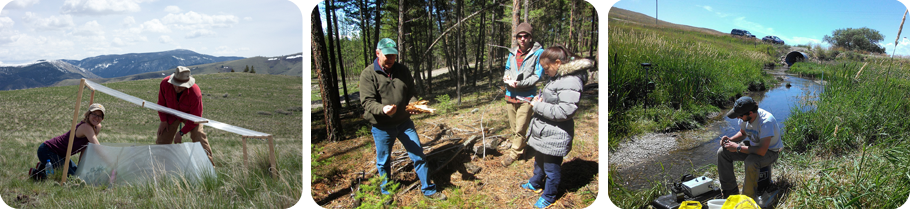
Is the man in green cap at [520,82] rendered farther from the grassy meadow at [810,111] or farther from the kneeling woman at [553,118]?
the grassy meadow at [810,111]

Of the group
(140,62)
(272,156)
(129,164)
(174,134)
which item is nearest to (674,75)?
(272,156)

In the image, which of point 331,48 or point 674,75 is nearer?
point 674,75

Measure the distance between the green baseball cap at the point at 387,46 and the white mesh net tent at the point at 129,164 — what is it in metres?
2.84

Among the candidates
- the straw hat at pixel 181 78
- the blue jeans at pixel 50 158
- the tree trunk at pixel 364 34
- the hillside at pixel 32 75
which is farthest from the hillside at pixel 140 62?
the tree trunk at pixel 364 34

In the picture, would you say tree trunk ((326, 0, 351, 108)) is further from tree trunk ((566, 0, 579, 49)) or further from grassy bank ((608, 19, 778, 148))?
grassy bank ((608, 19, 778, 148))

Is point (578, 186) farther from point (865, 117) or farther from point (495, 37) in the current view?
point (865, 117)

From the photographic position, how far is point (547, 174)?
3.56 metres

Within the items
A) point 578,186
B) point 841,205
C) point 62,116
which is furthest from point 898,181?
point 62,116

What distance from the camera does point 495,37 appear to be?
12.4ft

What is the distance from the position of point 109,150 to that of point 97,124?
1.84 ft

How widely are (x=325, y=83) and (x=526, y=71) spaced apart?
226 cm

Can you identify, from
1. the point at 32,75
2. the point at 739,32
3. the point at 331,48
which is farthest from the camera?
the point at 32,75

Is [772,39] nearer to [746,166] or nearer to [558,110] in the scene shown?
[746,166]

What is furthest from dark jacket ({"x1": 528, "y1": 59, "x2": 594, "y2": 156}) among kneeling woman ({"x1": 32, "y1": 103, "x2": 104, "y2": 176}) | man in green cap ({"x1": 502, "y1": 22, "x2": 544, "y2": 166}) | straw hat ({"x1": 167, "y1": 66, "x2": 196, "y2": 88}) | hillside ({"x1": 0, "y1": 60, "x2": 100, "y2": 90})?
hillside ({"x1": 0, "y1": 60, "x2": 100, "y2": 90})
